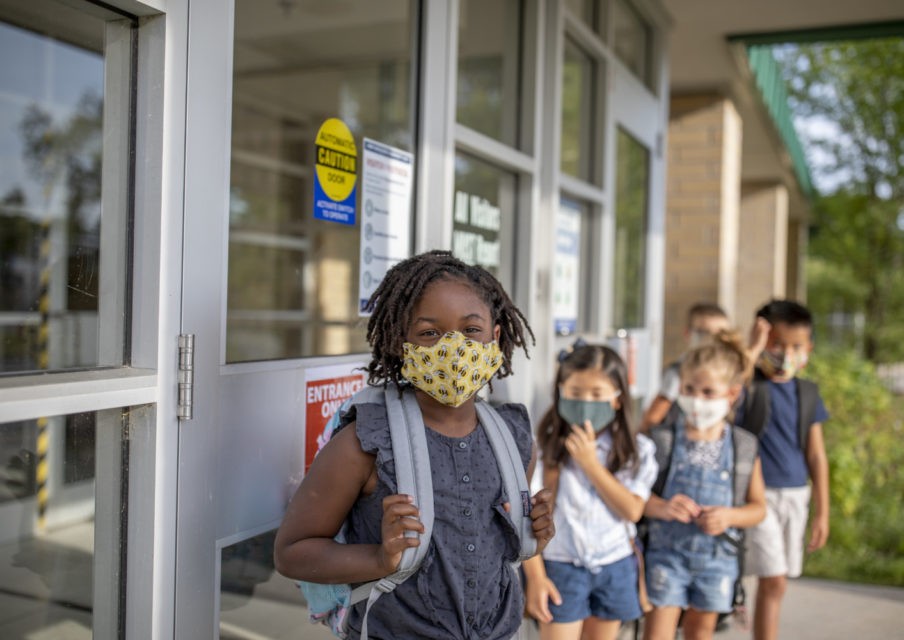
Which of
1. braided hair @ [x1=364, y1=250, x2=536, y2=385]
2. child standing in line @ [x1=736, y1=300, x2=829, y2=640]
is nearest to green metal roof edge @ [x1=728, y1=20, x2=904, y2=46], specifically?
child standing in line @ [x1=736, y1=300, x2=829, y2=640]

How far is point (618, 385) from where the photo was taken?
297cm

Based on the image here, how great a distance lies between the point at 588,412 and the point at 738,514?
76 cm

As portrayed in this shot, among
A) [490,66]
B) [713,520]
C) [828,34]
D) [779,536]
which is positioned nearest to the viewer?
[713,520]

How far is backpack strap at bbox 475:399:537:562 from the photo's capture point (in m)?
1.82

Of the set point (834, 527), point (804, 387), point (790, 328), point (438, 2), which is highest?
point (438, 2)

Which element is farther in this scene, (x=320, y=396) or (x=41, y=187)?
(x=41, y=187)

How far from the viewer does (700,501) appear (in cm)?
328

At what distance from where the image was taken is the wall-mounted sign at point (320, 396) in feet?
7.56

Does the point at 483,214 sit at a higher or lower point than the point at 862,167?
lower

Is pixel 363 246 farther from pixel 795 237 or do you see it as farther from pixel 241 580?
pixel 795 237

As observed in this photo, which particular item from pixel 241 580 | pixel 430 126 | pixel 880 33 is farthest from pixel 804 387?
pixel 880 33

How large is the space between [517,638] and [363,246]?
3.85 feet

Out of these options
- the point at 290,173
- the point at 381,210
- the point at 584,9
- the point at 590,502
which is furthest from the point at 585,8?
the point at 290,173

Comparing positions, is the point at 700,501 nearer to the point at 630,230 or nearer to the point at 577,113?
the point at 577,113
